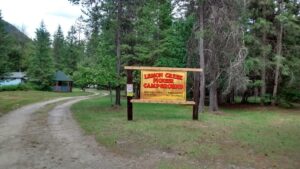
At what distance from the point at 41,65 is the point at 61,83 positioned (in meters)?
6.22

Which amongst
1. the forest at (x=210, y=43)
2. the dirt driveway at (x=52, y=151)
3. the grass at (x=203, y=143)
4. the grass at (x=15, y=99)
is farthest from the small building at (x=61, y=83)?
the dirt driveway at (x=52, y=151)

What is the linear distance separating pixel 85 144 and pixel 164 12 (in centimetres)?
2535

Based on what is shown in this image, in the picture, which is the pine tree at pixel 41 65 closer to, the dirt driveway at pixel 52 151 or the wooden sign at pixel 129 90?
the wooden sign at pixel 129 90

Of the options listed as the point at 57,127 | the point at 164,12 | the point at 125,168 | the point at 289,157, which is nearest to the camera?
the point at 125,168

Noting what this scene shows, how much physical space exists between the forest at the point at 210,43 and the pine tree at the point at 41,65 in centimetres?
2168

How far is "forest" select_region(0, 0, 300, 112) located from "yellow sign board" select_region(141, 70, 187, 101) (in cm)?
587

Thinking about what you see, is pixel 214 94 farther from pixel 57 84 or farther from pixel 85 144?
pixel 57 84

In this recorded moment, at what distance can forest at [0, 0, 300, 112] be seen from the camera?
21000mm

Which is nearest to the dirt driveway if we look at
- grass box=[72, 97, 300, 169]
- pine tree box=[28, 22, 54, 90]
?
grass box=[72, 97, 300, 169]

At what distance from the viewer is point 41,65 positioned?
51719 mm

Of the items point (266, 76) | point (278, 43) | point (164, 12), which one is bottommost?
point (266, 76)

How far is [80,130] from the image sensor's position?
11.8m

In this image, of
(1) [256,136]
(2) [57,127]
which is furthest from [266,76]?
(2) [57,127]

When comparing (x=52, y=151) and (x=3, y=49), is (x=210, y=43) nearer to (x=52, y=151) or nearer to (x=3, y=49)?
(x=52, y=151)
